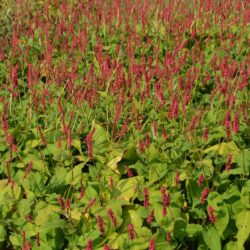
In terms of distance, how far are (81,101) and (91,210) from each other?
107cm

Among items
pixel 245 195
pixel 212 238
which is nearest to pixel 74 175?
pixel 212 238

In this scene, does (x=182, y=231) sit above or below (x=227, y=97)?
below

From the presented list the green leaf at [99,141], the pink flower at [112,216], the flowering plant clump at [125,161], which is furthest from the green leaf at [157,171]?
the pink flower at [112,216]

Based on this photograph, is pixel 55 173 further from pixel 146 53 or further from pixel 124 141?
pixel 146 53

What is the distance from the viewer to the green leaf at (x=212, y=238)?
267 centimetres

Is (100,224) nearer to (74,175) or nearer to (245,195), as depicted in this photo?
(74,175)

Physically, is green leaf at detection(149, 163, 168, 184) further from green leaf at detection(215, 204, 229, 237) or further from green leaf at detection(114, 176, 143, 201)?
green leaf at detection(215, 204, 229, 237)

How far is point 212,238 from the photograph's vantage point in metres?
2.70

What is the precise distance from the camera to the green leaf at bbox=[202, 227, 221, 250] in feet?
8.76

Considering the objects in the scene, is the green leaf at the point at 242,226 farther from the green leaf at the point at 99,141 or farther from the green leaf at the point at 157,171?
the green leaf at the point at 99,141

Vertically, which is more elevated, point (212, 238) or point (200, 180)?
point (200, 180)

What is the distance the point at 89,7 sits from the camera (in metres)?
6.37

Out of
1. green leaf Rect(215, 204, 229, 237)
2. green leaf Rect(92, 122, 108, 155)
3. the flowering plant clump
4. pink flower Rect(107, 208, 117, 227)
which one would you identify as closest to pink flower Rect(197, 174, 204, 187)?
the flowering plant clump

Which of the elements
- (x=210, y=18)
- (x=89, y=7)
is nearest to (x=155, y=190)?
(x=210, y=18)
